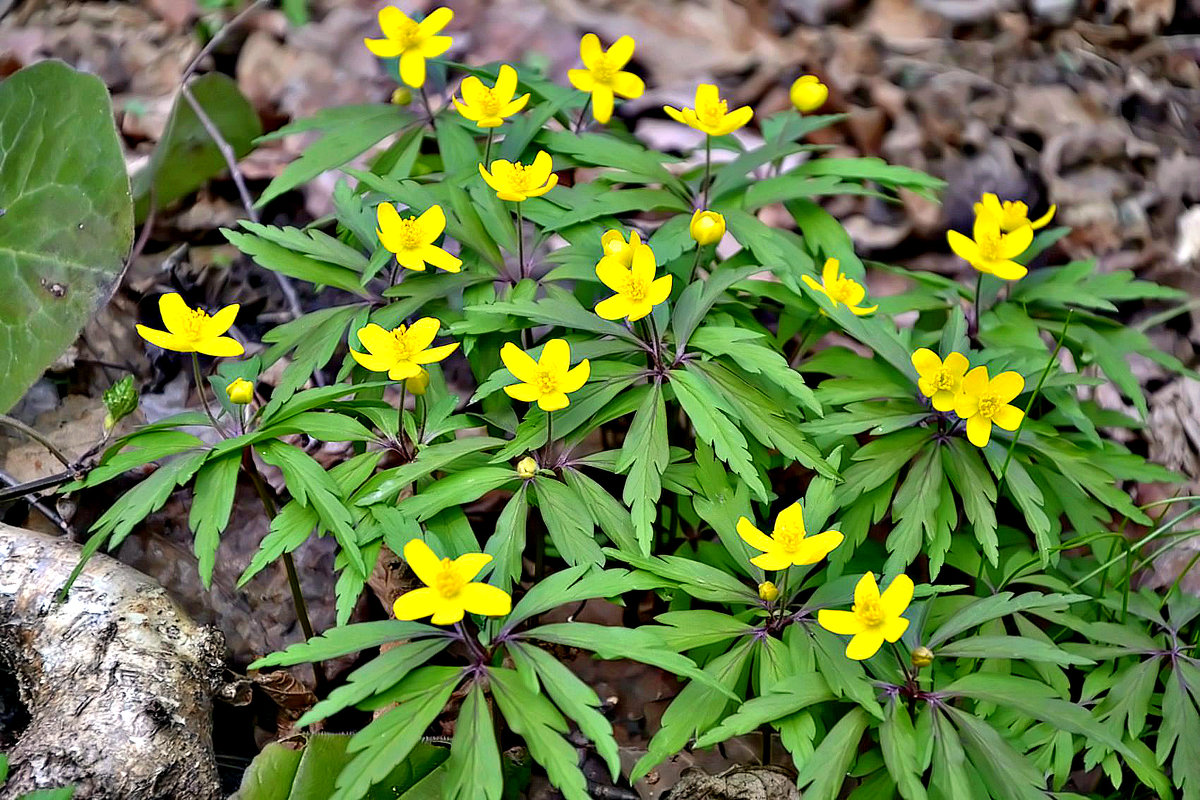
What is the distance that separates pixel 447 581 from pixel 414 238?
78 cm

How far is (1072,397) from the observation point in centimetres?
235

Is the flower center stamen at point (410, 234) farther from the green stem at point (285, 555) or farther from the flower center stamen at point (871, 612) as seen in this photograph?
the flower center stamen at point (871, 612)

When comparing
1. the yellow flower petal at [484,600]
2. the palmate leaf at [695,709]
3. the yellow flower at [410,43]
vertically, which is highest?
the yellow flower at [410,43]

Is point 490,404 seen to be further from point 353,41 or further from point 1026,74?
point 1026,74

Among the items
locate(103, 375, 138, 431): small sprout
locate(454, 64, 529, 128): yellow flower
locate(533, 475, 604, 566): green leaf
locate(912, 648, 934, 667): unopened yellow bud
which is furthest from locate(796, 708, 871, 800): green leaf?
locate(103, 375, 138, 431): small sprout

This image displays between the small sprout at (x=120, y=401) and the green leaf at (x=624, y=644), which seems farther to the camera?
the small sprout at (x=120, y=401)

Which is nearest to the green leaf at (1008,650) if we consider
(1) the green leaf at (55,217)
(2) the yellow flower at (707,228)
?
A: (2) the yellow flower at (707,228)

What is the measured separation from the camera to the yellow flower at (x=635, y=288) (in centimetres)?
185

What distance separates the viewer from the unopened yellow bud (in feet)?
5.81

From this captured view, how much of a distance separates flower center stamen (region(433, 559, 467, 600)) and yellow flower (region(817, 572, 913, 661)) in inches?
24.8

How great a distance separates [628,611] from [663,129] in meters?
1.99

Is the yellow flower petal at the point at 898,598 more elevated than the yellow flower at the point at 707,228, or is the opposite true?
the yellow flower at the point at 707,228

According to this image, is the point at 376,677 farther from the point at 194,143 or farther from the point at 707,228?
the point at 194,143

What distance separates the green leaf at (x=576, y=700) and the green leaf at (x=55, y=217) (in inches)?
62.4
